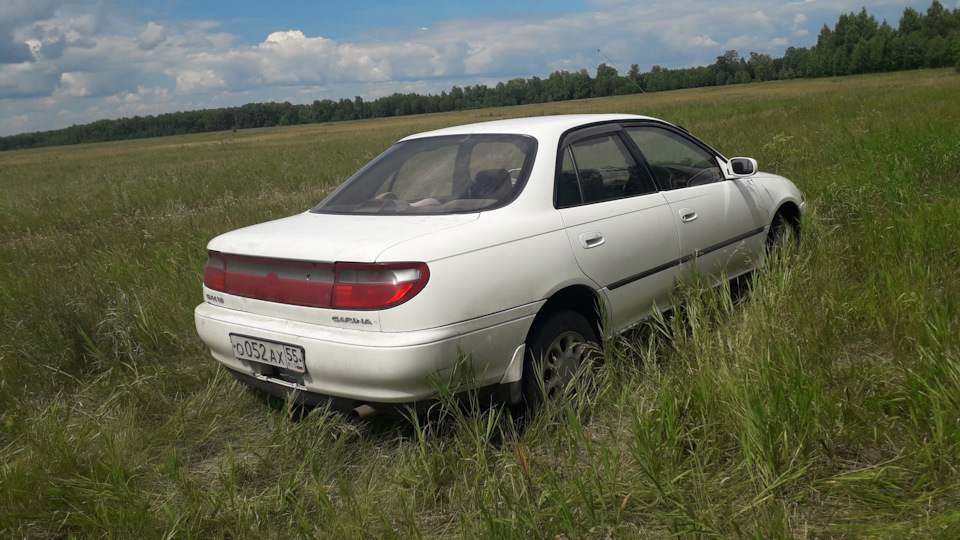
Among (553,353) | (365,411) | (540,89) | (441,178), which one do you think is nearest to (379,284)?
Answer: (365,411)

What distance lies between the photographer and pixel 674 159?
4555 mm

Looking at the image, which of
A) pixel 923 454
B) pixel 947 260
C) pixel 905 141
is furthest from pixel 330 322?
pixel 905 141

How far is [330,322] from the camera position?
2.77 m

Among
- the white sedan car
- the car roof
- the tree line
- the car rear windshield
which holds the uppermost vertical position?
the tree line

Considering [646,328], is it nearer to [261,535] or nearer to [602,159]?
[602,159]

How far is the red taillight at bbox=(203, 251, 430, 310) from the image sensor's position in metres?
2.64

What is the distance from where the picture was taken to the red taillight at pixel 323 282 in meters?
2.64

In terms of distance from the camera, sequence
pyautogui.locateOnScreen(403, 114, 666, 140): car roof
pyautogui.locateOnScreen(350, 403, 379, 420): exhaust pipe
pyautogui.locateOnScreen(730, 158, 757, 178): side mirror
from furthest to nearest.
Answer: pyautogui.locateOnScreen(730, 158, 757, 178): side mirror < pyautogui.locateOnScreen(403, 114, 666, 140): car roof < pyautogui.locateOnScreen(350, 403, 379, 420): exhaust pipe

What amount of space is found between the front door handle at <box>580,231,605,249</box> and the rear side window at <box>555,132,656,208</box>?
0.60ft

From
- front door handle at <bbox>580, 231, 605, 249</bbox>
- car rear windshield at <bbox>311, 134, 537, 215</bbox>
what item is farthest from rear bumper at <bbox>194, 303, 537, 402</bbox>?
car rear windshield at <bbox>311, 134, 537, 215</bbox>

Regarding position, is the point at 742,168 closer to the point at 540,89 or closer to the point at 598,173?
the point at 598,173

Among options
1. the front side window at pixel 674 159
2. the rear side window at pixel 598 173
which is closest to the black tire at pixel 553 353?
the rear side window at pixel 598 173

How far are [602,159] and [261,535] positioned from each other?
259 centimetres

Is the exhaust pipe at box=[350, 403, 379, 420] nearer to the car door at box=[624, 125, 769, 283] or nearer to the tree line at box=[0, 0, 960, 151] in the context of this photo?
the car door at box=[624, 125, 769, 283]
